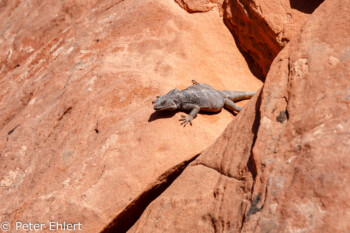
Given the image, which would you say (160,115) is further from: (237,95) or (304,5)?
(304,5)

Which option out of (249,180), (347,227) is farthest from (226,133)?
(347,227)

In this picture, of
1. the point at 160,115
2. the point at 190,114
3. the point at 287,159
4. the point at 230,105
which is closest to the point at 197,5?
the point at 230,105

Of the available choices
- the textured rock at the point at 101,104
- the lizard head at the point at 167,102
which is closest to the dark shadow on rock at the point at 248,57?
the textured rock at the point at 101,104

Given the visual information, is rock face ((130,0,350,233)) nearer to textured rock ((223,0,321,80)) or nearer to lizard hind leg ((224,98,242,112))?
lizard hind leg ((224,98,242,112))

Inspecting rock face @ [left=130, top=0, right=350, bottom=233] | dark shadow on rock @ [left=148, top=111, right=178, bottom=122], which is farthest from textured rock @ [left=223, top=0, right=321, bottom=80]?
rock face @ [left=130, top=0, right=350, bottom=233]

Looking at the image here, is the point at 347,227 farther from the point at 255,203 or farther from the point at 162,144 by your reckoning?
the point at 162,144

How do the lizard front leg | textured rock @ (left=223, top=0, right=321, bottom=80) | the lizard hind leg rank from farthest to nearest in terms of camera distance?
textured rock @ (left=223, top=0, right=321, bottom=80) → the lizard hind leg → the lizard front leg
